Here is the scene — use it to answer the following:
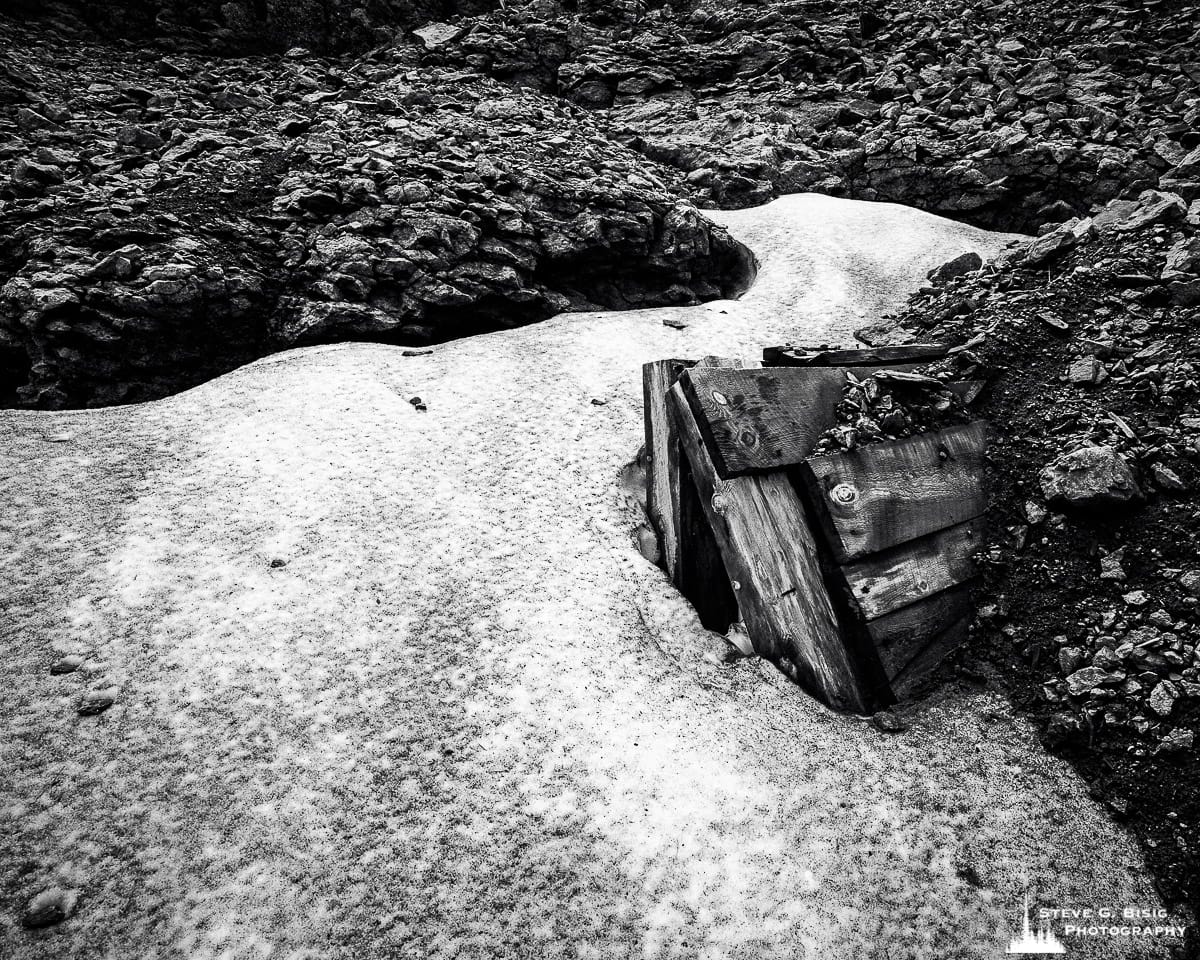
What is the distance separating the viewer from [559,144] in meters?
10.6

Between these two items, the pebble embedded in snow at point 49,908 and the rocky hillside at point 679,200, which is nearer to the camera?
the pebble embedded in snow at point 49,908

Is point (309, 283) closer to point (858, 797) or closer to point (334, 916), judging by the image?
point (334, 916)

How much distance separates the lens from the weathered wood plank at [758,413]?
3.64 meters

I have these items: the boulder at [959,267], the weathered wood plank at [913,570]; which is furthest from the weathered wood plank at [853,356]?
the boulder at [959,267]

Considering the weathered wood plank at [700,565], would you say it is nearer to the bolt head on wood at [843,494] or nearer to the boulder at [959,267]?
the bolt head on wood at [843,494]

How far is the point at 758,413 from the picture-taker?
3.77m

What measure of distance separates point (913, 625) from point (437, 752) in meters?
3.16

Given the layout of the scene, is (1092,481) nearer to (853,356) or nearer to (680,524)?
(853,356)

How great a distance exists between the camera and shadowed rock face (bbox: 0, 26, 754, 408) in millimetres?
6445

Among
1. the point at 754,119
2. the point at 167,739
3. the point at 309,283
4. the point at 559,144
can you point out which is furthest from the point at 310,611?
the point at 754,119

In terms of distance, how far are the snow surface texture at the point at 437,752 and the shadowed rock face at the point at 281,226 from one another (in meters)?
1.88

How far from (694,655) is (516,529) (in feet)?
6.09

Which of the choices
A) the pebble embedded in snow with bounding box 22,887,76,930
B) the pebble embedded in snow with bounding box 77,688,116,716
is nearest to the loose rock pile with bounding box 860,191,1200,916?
the pebble embedded in snow with bounding box 22,887,76,930

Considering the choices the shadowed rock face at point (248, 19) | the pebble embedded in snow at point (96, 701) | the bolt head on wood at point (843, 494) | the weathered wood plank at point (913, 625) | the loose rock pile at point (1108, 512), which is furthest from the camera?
the shadowed rock face at point (248, 19)
